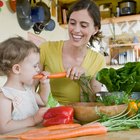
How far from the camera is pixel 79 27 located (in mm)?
1897

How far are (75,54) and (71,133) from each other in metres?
1.15

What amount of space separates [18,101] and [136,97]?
546mm

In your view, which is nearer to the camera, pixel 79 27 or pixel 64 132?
pixel 64 132

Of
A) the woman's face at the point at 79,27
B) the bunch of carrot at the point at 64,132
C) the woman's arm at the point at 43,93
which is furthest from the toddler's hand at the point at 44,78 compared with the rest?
the bunch of carrot at the point at 64,132

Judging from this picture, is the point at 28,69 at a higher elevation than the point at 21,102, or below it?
higher

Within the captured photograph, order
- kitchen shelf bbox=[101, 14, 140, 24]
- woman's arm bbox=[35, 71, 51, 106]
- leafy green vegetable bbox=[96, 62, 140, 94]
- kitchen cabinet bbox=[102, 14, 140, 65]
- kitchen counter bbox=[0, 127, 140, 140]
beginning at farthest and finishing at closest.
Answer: kitchen cabinet bbox=[102, 14, 140, 65], kitchen shelf bbox=[101, 14, 140, 24], woman's arm bbox=[35, 71, 51, 106], leafy green vegetable bbox=[96, 62, 140, 94], kitchen counter bbox=[0, 127, 140, 140]

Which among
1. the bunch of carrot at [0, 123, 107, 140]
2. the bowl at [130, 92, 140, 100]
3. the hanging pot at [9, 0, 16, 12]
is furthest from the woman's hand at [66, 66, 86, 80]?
the hanging pot at [9, 0, 16, 12]

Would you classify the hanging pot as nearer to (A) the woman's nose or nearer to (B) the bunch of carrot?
(A) the woman's nose

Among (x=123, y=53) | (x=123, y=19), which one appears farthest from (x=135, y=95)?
(x=123, y=53)

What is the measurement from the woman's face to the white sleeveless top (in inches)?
21.3

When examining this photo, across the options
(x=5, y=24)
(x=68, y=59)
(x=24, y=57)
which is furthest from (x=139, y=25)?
(x=24, y=57)

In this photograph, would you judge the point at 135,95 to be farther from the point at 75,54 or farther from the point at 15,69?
the point at 75,54

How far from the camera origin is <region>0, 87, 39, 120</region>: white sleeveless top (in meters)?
1.36

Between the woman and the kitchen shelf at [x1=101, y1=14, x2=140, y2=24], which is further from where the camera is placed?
the kitchen shelf at [x1=101, y1=14, x2=140, y2=24]
